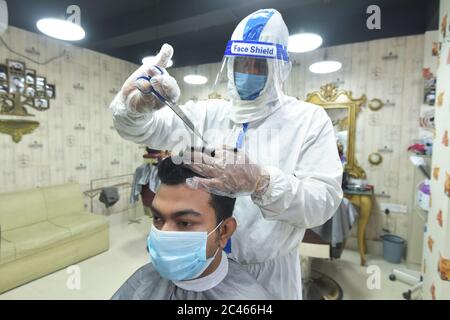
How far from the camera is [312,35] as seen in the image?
1741 mm

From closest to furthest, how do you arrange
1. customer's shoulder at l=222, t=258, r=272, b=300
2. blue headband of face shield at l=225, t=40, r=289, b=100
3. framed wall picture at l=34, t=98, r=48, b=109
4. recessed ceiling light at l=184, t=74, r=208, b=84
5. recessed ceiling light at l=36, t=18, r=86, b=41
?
blue headband of face shield at l=225, t=40, r=289, b=100 → customer's shoulder at l=222, t=258, r=272, b=300 → recessed ceiling light at l=184, t=74, r=208, b=84 → recessed ceiling light at l=36, t=18, r=86, b=41 → framed wall picture at l=34, t=98, r=48, b=109

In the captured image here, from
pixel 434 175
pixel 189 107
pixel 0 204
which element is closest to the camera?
pixel 189 107

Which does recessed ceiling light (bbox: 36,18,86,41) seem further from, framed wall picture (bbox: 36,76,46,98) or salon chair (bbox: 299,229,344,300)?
salon chair (bbox: 299,229,344,300)

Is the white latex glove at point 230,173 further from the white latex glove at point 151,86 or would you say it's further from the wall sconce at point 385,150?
the wall sconce at point 385,150

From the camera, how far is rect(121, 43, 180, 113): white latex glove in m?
0.61

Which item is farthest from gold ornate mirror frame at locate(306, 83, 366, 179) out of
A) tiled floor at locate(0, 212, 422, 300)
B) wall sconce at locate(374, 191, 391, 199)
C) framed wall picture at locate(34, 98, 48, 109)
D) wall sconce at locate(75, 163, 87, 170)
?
framed wall picture at locate(34, 98, 48, 109)

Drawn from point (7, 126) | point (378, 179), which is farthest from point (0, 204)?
point (378, 179)

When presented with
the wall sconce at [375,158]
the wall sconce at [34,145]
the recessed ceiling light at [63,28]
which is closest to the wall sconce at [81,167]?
the wall sconce at [34,145]

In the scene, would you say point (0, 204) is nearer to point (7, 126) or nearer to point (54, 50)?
point (7, 126)

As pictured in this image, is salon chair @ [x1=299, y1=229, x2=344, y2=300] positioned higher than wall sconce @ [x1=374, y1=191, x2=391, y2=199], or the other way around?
wall sconce @ [x1=374, y1=191, x2=391, y2=199]

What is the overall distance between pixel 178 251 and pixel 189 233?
6 centimetres

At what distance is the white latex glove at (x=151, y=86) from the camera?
2.00 ft

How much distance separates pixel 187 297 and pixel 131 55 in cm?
111

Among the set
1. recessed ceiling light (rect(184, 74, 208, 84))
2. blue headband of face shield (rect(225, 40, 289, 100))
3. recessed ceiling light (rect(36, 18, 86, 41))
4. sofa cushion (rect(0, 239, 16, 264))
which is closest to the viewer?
blue headband of face shield (rect(225, 40, 289, 100))
